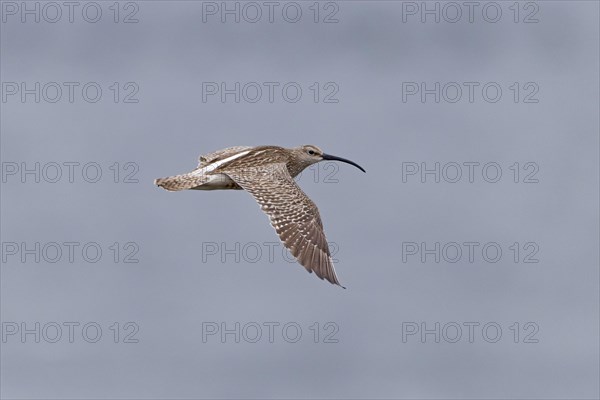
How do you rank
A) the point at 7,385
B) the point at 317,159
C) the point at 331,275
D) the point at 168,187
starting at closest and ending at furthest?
1. the point at 331,275
2. the point at 168,187
3. the point at 317,159
4. the point at 7,385

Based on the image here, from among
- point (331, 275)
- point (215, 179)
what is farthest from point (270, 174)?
point (331, 275)

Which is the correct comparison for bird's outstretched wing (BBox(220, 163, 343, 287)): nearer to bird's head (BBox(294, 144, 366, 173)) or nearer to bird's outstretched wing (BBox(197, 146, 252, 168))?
bird's outstretched wing (BBox(197, 146, 252, 168))

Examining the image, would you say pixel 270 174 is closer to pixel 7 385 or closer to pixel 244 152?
pixel 244 152

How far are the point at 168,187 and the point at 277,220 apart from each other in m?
3.82

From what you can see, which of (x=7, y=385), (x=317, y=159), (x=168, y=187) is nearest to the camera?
(x=168, y=187)

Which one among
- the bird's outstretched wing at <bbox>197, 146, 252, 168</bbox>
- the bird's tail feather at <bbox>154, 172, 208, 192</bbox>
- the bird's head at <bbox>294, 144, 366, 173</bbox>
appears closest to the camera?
the bird's tail feather at <bbox>154, 172, 208, 192</bbox>

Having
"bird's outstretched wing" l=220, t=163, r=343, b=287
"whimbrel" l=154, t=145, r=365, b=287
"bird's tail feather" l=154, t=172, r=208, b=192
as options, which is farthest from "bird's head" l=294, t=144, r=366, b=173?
"bird's tail feather" l=154, t=172, r=208, b=192

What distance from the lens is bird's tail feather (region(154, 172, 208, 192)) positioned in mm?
51062

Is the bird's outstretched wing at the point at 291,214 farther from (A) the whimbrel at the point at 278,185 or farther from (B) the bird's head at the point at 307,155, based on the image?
(B) the bird's head at the point at 307,155

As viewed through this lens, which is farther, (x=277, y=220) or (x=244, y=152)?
(x=244, y=152)

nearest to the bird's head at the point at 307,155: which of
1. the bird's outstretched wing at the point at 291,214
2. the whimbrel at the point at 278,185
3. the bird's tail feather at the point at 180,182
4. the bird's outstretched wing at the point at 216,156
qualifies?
the whimbrel at the point at 278,185

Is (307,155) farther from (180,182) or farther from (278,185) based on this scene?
(180,182)

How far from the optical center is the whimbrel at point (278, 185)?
158 feet

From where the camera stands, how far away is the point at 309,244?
159ft
